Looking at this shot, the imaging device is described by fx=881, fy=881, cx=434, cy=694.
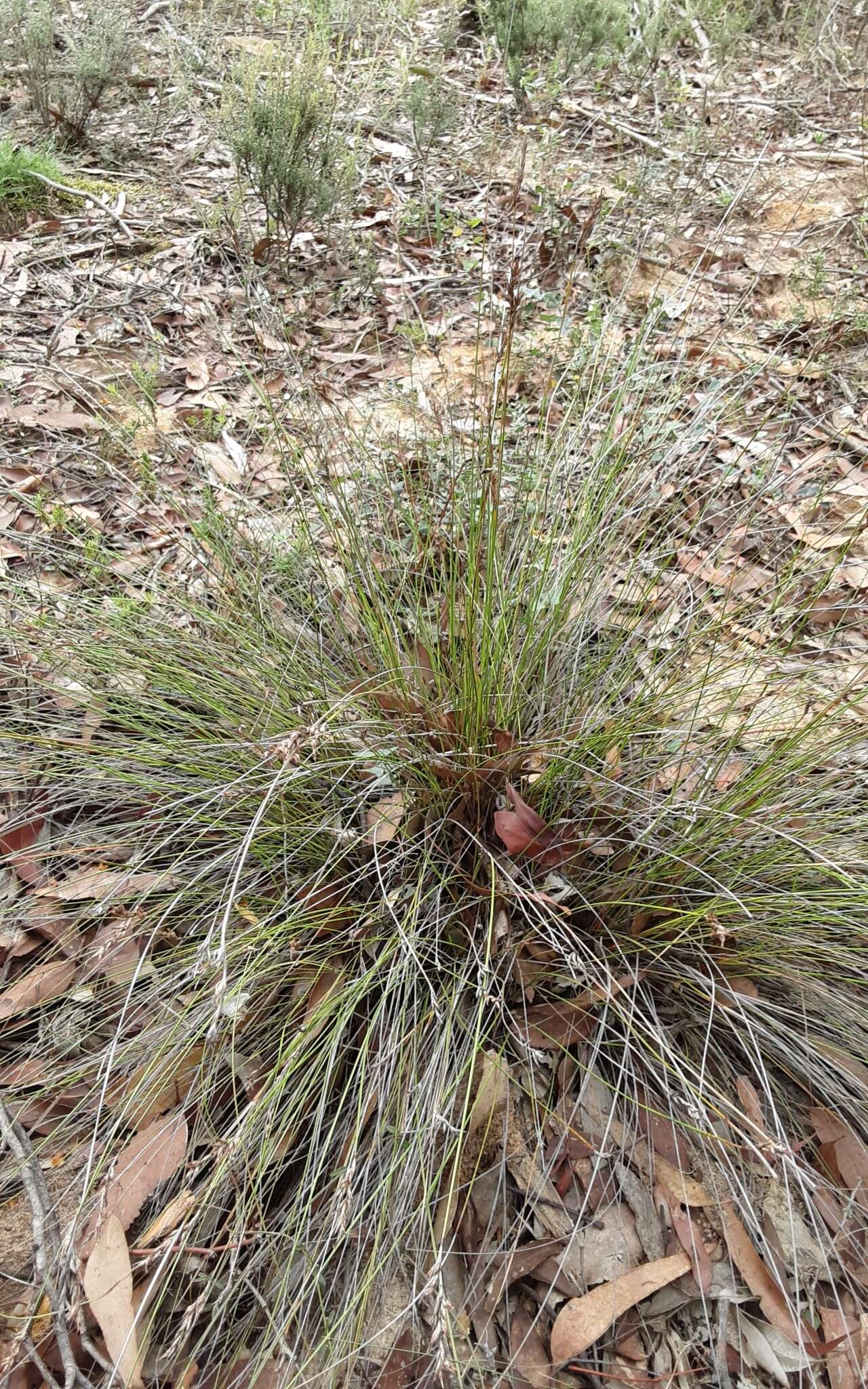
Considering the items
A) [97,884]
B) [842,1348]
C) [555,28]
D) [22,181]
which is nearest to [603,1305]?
[842,1348]

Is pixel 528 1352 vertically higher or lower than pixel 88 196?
lower

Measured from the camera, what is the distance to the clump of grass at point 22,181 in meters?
3.59

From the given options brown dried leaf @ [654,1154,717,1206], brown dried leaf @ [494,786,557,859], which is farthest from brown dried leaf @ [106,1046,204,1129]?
brown dried leaf @ [654,1154,717,1206]

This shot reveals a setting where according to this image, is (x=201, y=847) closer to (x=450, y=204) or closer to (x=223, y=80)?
(x=450, y=204)

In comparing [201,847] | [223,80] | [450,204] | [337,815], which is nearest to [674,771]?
[337,815]

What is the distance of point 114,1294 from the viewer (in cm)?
143

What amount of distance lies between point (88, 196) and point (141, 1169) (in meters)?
3.69

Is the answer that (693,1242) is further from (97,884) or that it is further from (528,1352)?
(97,884)

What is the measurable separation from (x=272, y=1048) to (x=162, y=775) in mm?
631

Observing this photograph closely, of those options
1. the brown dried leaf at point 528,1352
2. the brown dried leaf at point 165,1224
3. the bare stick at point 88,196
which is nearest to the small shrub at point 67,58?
the bare stick at point 88,196

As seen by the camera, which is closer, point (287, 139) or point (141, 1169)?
point (141, 1169)

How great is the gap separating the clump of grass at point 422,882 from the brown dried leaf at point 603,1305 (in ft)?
0.54

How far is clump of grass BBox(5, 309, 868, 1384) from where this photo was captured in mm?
1460

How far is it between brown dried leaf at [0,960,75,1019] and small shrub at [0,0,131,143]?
3.97 meters
